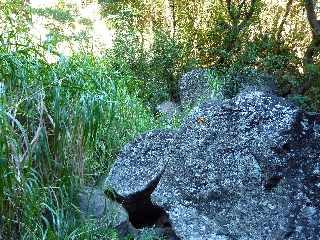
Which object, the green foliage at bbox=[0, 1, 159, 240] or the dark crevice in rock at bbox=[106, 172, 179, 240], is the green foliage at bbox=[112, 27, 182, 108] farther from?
the green foliage at bbox=[0, 1, 159, 240]

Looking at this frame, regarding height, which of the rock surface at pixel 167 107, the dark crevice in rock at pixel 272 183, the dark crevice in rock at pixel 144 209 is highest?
the dark crevice in rock at pixel 272 183

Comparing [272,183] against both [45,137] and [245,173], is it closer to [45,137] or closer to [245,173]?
[245,173]

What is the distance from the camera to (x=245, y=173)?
9.22 ft

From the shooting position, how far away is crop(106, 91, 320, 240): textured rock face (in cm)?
265

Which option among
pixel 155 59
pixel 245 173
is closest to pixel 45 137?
pixel 245 173

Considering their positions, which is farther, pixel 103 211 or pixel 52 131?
pixel 103 211

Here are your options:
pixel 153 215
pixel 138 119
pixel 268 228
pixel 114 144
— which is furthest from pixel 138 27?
pixel 268 228

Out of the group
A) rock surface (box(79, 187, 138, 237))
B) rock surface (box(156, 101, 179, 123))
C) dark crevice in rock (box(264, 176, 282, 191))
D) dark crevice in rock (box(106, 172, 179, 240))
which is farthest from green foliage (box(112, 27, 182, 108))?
dark crevice in rock (box(264, 176, 282, 191))

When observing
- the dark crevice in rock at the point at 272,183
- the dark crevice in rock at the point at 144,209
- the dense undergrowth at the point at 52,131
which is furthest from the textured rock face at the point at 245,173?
the dense undergrowth at the point at 52,131

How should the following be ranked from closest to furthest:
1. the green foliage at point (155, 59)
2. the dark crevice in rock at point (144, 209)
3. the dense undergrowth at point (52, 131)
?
the dense undergrowth at point (52, 131) → the dark crevice in rock at point (144, 209) → the green foliage at point (155, 59)

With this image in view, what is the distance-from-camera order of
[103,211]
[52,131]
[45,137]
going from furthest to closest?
1. [103,211]
2. [52,131]
3. [45,137]

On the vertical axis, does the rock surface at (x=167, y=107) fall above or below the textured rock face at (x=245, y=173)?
below

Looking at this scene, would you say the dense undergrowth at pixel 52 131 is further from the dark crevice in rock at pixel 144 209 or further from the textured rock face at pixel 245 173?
the textured rock face at pixel 245 173

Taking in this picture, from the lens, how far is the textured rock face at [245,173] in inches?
104
